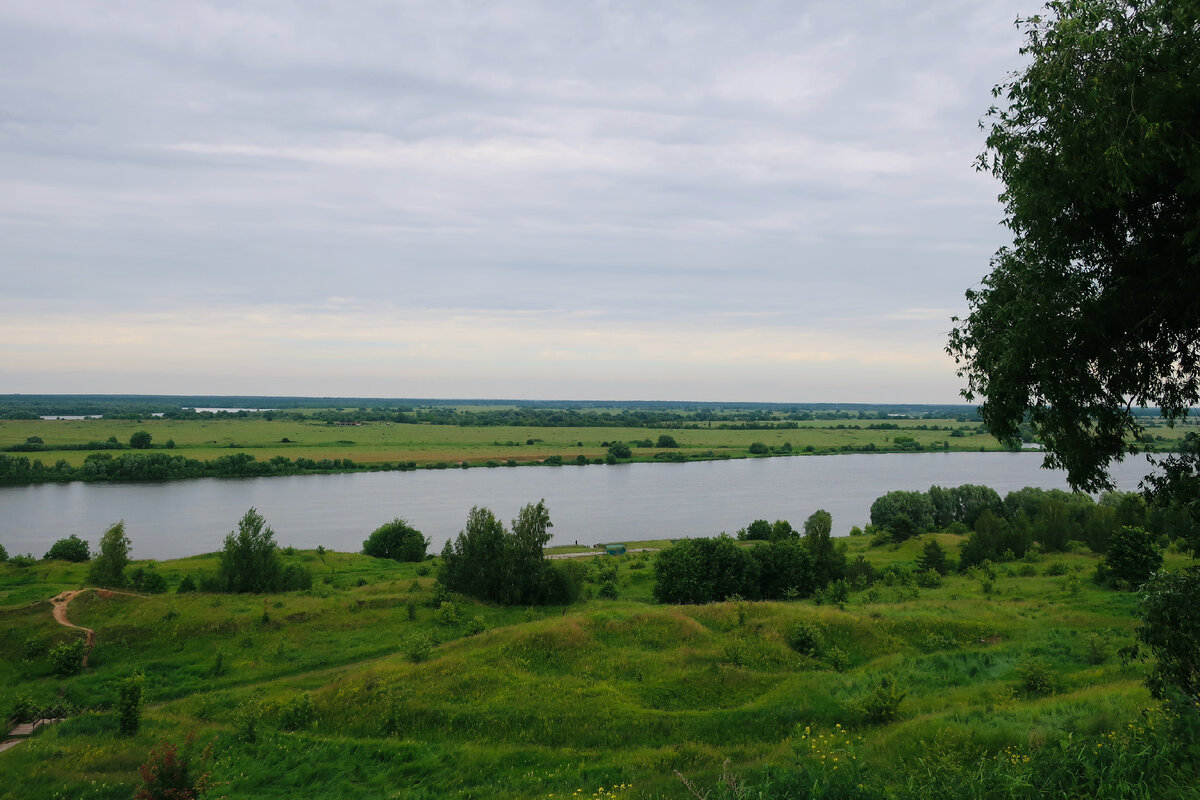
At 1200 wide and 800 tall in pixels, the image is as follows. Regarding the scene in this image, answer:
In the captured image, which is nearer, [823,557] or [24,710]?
[24,710]

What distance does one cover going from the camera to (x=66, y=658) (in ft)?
70.6

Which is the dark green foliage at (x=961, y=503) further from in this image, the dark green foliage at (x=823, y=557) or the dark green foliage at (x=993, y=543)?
the dark green foliage at (x=823, y=557)

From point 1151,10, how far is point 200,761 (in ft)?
62.0

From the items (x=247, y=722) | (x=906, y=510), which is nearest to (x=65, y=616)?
(x=247, y=722)

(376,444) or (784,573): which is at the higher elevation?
(376,444)

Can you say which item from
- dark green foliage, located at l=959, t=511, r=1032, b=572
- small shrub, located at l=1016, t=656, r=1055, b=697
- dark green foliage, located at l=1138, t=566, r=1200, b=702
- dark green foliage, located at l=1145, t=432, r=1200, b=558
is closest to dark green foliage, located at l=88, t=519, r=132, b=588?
small shrub, located at l=1016, t=656, r=1055, b=697

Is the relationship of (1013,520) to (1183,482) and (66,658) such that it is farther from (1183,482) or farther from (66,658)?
(66,658)

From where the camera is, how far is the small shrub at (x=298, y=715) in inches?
623

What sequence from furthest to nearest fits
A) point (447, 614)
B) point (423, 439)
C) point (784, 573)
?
point (423, 439)
point (784, 573)
point (447, 614)

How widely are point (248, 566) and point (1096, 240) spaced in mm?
36591

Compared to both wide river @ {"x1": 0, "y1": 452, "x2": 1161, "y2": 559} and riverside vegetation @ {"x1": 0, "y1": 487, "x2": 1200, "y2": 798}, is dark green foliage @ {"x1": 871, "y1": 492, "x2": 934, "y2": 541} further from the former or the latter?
riverside vegetation @ {"x1": 0, "y1": 487, "x2": 1200, "y2": 798}

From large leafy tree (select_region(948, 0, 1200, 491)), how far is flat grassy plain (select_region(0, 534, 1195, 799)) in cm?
423

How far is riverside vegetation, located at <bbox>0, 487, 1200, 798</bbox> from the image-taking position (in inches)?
370

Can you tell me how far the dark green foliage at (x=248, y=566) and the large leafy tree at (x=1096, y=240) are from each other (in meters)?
34.2
